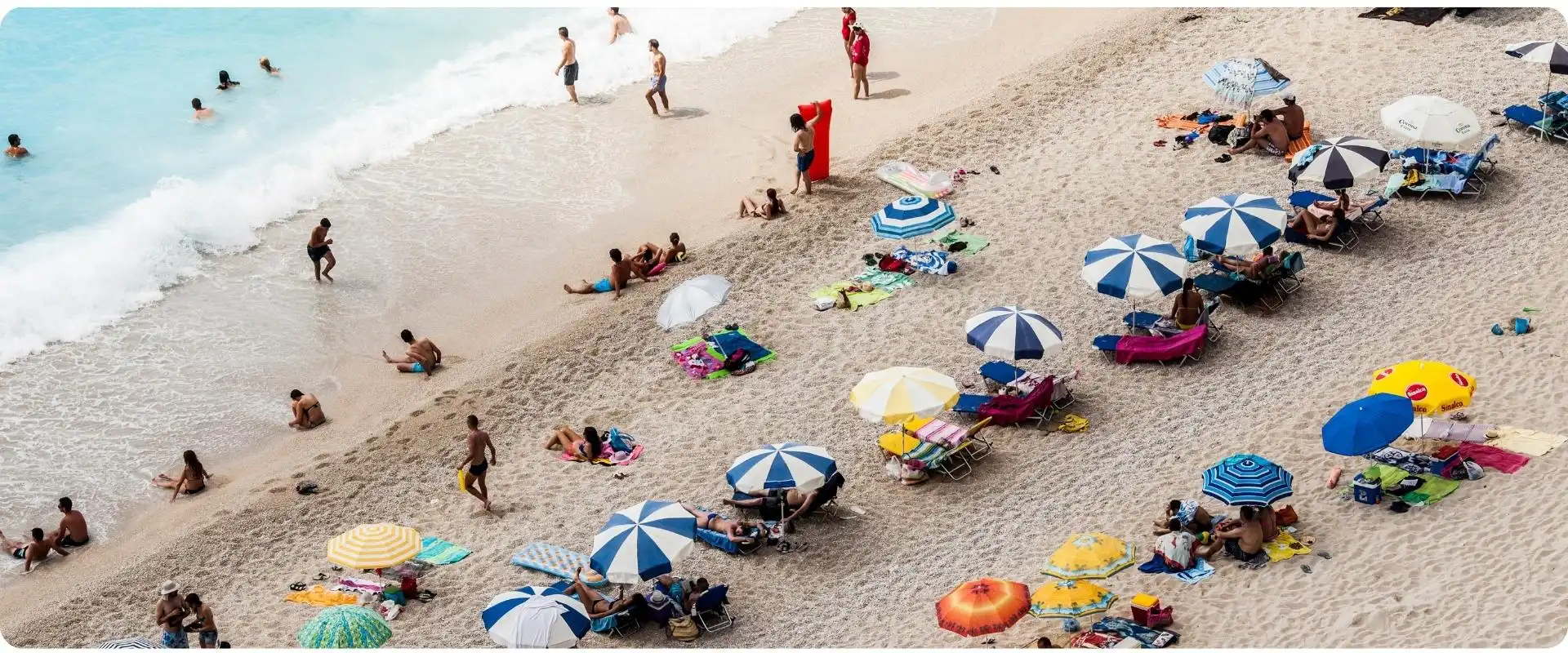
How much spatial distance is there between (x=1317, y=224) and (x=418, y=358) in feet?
36.4

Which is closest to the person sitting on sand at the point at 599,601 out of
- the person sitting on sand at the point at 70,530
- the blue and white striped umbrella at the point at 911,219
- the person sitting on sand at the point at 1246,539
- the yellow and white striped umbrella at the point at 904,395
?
the yellow and white striped umbrella at the point at 904,395

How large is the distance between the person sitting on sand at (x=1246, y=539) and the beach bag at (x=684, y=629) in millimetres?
4767

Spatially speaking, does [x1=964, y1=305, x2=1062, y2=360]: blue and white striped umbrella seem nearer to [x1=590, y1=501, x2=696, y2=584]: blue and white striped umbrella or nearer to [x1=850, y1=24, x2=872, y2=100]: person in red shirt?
[x1=590, y1=501, x2=696, y2=584]: blue and white striped umbrella

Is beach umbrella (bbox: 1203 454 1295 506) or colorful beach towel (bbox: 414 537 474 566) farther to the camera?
colorful beach towel (bbox: 414 537 474 566)

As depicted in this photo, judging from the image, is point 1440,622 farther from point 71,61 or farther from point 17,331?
point 71,61

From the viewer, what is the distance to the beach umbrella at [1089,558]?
566 inches

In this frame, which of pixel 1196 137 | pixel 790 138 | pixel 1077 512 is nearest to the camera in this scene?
pixel 1077 512

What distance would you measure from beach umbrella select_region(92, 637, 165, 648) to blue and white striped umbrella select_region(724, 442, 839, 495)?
5.60 metres

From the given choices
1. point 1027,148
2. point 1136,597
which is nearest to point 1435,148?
point 1027,148

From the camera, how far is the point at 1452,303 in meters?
18.2

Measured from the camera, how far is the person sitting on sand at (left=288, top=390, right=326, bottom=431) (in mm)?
18922

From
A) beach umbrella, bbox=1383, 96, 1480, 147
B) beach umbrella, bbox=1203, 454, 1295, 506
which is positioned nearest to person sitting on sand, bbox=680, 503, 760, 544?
beach umbrella, bbox=1203, 454, 1295, 506

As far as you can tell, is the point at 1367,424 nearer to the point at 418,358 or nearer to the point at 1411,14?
the point at 418,358

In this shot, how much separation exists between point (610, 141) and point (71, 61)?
11719mm
